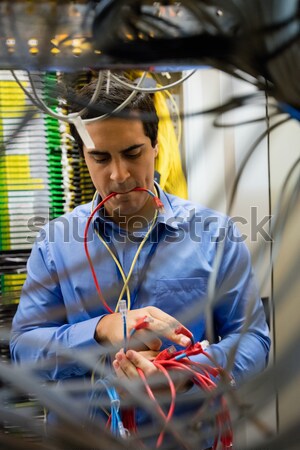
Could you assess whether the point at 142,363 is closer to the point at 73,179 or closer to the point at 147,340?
the point at 147,340

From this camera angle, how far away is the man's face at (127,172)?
0.95m

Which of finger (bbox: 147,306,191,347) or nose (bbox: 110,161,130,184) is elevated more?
nose (bbox: 110,161,130,184)

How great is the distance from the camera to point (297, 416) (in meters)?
0.27

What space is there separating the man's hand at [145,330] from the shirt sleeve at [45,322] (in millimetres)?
29

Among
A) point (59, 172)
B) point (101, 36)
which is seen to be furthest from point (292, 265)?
point (59, 172)

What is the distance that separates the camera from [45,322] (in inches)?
44.0

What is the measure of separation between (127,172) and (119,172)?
0.08 feet

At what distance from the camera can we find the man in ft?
3.10

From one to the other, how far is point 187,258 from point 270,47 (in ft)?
3.00

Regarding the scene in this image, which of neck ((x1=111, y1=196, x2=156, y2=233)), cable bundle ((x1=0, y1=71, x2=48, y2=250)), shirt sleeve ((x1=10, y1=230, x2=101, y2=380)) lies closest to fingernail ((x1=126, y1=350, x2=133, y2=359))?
shirt sleeve ((x1=10, y1=230, x2=101, y2=380))

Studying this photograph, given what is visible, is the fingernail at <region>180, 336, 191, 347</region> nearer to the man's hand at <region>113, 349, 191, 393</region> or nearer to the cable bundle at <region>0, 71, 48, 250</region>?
the man's hand at <region>113, 349, 191, 393</region>

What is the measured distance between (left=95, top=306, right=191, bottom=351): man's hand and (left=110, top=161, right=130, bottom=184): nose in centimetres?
25

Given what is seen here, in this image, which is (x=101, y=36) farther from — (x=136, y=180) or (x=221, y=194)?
(x=136, y=180)

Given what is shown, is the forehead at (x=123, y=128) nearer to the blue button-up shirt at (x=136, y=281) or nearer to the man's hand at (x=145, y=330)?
the blue button-up shirt at (x=136, y=281)
